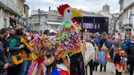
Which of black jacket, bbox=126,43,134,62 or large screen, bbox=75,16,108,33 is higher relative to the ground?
large screen, bbox=75,16,108,33

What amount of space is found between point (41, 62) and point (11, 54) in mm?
1940

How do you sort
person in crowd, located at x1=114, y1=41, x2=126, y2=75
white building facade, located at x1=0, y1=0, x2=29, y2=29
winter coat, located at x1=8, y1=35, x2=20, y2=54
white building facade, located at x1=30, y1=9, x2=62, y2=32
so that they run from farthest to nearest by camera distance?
white building facade, located at x1=30, y1=9, x2=62, y2=32
white building facade, located at x1=0, y1=0, x2=29, y2=29
person in crowd, located at x1=114, y1=41, x2=126, y2=75
winter coat, located at x1=8, y1=35, x2=20, y2=54

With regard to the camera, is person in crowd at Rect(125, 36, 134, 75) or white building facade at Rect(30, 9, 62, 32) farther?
white building facade at Rect(30, 9, 62, 32)

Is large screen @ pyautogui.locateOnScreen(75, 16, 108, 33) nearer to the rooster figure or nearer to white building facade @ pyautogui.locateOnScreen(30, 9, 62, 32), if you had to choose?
the rooster figure

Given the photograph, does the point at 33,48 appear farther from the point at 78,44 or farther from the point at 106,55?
the point at 106,55

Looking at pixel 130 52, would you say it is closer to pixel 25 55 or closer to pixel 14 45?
pixel 25 55

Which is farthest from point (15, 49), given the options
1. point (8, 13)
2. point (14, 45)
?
point (8, 13)

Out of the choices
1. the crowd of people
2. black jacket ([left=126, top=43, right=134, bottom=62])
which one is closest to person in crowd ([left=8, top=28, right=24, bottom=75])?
the crowd of people

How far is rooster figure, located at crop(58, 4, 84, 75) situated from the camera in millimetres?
9398

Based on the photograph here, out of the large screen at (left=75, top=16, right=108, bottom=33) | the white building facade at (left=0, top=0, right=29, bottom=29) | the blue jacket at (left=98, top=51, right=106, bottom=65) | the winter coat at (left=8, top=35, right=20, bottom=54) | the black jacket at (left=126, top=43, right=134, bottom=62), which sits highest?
the white building facade at (left=0, top=0, right=29, bottom=29)

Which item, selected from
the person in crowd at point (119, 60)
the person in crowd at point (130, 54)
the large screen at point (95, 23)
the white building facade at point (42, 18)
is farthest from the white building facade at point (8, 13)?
the white building facade at point (42, 18)

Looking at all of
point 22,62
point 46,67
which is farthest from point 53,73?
point 22,62

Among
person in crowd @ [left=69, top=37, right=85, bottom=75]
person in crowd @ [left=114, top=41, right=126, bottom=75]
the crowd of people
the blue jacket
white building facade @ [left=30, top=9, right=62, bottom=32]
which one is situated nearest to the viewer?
the crowd of people

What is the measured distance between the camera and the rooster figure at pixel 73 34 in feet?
A: 30.8
